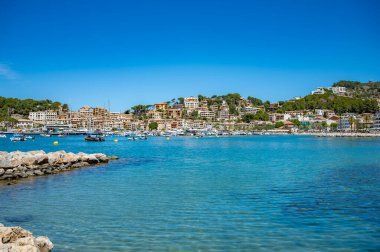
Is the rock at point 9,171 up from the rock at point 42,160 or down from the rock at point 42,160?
down

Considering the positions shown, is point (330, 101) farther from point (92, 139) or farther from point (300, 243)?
point (300, 243)

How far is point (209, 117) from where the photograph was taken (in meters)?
162

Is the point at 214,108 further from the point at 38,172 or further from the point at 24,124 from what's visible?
the point at 38,172

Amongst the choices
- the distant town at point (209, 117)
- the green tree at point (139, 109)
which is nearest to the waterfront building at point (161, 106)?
the distant town at point (209, 117)

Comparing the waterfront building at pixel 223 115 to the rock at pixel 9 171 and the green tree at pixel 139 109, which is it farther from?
A: the rock at pixel 9 171

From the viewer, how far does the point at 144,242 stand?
25.6 feet

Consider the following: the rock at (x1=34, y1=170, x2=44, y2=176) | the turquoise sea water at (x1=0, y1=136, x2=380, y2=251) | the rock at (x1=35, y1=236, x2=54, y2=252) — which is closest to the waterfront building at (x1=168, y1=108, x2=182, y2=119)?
the rock at (x1=34, y1=170, x2=44, y2=176)

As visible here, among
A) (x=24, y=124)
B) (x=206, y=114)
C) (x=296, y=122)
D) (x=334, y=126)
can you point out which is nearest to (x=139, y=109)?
(x=206, y=114)

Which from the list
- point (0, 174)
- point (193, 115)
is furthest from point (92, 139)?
point (193, 115)

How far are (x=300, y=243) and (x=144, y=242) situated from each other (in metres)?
3.10

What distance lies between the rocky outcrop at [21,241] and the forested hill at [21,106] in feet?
513

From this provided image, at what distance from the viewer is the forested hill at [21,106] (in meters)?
159

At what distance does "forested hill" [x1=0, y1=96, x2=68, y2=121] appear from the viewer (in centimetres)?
15870

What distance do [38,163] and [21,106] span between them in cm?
15962
